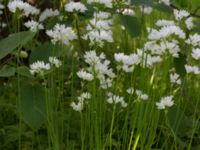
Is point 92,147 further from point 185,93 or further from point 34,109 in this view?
point 185,93

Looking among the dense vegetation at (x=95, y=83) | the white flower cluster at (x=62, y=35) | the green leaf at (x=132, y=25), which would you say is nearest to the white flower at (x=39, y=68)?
the dense vegetation at (x=95, y=83)

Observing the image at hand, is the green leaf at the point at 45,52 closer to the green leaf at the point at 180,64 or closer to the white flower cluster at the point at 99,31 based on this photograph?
the white flower cluster at the point at 99,31

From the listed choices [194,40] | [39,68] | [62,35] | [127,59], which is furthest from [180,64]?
[39,68]

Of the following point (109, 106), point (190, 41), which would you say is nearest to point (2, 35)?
point (109, 106)

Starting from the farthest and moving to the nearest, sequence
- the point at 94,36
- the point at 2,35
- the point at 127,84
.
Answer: the point at 2,35 < the point at 127,84 < the point at 94,36

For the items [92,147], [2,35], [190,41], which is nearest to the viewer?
[92,147]

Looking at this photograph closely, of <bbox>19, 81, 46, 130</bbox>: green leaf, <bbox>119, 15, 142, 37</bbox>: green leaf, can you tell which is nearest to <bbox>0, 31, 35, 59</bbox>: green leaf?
<bbox>19, 81, 46, 130</bbox>: green leaf

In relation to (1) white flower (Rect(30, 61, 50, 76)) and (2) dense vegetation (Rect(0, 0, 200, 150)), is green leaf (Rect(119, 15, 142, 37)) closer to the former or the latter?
(2) dense vegetation (Rect(0, 0, 200, 150))
